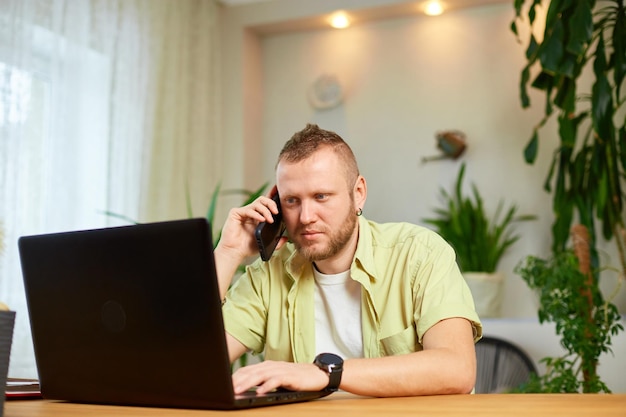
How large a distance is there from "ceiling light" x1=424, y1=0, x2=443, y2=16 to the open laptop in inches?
133

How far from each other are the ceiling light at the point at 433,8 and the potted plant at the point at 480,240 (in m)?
0.92

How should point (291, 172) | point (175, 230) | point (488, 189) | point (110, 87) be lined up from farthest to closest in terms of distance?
point (488, 189)
point (110, 87)
point (291, 172)
point (175, 230)

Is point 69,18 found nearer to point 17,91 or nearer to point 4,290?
point 17,91

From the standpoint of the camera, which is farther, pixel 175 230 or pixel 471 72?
pixel 471 72

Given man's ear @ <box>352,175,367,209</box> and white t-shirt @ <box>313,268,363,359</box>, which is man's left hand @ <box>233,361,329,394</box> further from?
man's ear @ <box>352,175,367,209</box>

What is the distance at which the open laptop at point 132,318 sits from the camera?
113 cm

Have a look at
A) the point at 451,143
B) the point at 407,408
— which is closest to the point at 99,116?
the point at 451,143

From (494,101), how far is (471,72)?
22 cm

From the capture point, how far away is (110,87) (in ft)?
12.6

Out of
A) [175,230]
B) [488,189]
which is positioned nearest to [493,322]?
[488,189]

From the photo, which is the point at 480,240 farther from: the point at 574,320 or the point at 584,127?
the point at 574,320

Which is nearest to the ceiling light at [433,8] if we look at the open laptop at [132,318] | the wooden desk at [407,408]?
the wooden desk at [407,408]

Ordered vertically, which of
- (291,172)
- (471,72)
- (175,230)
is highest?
(471,72)

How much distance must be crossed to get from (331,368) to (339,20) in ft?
11.5
